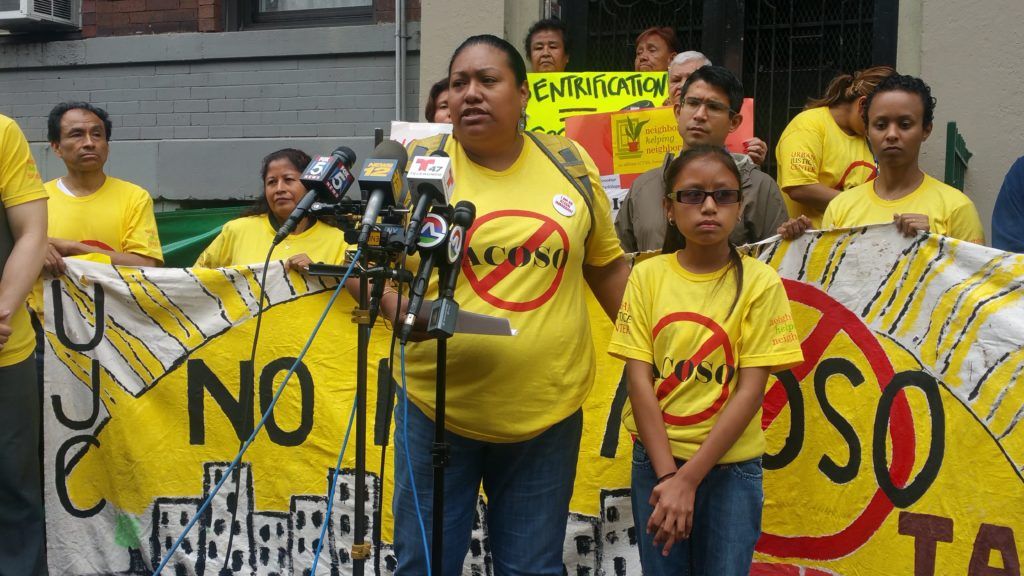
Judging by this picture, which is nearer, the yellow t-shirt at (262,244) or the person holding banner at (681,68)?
the yellow t-shirt at (262,244)

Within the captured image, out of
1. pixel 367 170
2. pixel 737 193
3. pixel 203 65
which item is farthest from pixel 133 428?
pixel 203 65

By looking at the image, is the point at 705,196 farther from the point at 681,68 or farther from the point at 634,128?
the point at 681,68

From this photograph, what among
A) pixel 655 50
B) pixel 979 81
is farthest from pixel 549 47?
pixel 979 81

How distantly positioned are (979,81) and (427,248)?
5.06 meters

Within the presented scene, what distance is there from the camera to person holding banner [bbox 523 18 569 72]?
667cm

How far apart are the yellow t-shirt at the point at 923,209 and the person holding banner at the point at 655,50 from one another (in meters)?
2.38

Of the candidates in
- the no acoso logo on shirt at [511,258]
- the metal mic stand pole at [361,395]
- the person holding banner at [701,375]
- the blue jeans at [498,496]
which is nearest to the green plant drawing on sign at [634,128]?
the person holding banner at [701,375]

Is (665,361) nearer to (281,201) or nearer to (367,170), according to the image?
(367,170)

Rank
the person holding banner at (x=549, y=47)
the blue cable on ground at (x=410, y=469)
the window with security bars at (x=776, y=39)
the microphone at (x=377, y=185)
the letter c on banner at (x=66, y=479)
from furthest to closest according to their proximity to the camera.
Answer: the window with security bars at (x=776, y=39) → the person holding banner at (x=549, y=47) → the letter c on banner at (x=66, y=479) → the blue cable on ground at (x=410, y=469) → the microphone at (x=377, y=185)

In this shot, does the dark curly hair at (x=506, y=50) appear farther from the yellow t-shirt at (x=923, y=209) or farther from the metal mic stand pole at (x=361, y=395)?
the yellow t-shirt at (x=923, y=209)

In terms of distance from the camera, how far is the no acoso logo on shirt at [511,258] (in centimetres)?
298

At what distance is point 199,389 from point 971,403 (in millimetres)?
3202

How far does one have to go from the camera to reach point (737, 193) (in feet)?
10.7

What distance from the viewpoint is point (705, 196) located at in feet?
10.6
